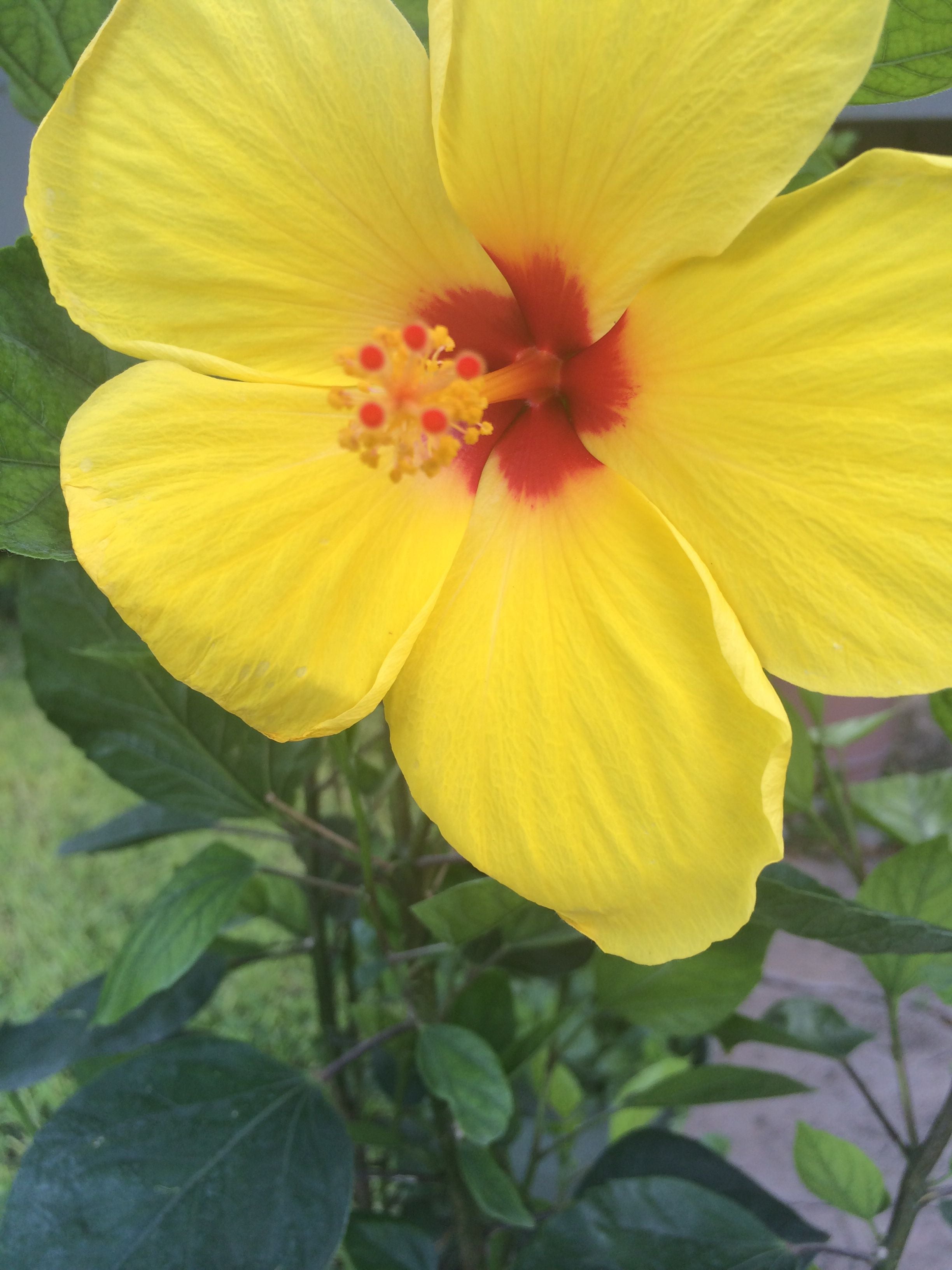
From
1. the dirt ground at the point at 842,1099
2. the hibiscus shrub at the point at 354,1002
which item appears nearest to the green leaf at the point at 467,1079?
the hibiscus shrub at the point at 354,1002

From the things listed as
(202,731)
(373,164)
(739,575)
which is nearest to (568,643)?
(739,575)

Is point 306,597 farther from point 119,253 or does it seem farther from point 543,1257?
point 543,1257

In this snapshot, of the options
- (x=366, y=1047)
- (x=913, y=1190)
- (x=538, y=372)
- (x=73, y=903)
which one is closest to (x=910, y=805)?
(x=913, y=1190)

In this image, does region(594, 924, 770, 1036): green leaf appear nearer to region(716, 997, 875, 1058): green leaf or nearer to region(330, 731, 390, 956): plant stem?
region(716, 997, 875, 1058): green leaf

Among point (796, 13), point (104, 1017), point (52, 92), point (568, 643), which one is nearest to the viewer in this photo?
point (796, 13)

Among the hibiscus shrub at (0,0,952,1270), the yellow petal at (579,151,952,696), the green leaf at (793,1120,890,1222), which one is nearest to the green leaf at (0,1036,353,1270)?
the hibiscus shrub at (0,0,952,1270)

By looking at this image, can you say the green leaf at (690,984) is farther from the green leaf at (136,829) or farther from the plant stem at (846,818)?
the green leaf at (136,829)
